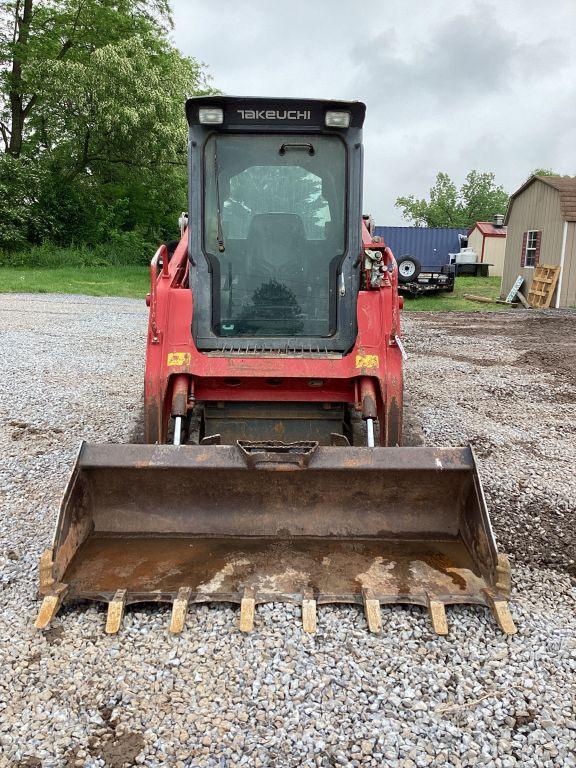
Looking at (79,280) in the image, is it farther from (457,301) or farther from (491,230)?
(491,230)

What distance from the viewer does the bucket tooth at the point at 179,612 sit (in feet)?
9.84

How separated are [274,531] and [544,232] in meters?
19.8

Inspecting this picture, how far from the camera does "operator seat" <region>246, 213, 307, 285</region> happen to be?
459 centimetres

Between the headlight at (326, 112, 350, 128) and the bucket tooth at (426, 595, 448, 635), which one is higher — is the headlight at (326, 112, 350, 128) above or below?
above

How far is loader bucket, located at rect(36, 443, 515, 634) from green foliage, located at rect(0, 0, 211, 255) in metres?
20.5

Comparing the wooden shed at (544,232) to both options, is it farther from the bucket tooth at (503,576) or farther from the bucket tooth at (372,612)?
the bucket tooth at (372,612)

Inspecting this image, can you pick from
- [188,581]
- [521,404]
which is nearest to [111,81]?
[521,404]

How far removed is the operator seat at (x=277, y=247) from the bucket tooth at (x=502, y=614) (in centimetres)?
253

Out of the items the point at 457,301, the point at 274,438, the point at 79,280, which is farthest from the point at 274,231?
the point at 457,301

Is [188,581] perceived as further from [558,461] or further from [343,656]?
[558,461]

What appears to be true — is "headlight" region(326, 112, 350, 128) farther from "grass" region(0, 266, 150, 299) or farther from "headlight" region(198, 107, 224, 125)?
"grass" region(0, 266, 150, 299)

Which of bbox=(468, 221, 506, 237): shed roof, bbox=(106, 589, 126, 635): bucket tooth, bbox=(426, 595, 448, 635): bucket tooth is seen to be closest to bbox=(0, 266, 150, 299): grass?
bbox=(106, 589, 126, 635): bucket tooth

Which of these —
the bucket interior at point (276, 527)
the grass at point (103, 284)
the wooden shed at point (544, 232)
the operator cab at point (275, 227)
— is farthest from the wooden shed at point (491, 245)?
the bucket interior at point (276, 527)

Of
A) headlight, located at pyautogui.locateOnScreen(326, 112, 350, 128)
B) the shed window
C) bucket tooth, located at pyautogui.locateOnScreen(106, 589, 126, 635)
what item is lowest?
bucket tooth, located at pyautogui.locateOnScreen(106, 589, 126, 635)
